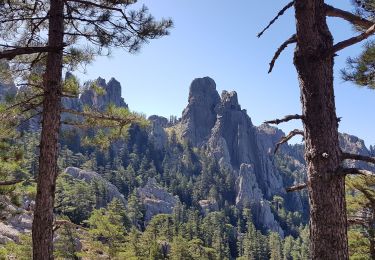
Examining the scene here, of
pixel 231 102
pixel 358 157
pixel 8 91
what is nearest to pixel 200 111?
pixel 231 102

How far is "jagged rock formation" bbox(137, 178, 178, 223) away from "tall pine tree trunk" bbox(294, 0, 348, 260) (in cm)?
8400

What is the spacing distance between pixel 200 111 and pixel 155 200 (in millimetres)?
66577

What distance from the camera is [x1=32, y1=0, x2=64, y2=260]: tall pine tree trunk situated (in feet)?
19.5

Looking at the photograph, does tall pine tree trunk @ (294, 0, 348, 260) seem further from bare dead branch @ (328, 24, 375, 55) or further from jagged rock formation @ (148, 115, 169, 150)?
jagged rock formation @ (148, 115, 169, 150)

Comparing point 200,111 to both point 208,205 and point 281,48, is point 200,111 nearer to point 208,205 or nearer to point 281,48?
point 208,205

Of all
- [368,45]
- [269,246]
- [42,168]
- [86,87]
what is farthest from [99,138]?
[269,246]

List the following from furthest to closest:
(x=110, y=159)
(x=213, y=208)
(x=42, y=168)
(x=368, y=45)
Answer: (x=110, y=159), (x=213, y=208), (x=42, y=168), (x=368, y=45)

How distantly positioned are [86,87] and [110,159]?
11807 cm

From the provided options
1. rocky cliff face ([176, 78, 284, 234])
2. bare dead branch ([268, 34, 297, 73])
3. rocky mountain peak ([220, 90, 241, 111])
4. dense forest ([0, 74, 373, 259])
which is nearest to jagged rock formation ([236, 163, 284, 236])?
dense forest ([0, 74, 373, 259])

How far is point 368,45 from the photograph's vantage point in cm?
546

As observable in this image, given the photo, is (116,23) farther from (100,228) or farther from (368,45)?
(100,228)

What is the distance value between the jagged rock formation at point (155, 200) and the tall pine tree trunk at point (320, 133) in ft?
276

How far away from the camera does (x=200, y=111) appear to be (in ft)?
506

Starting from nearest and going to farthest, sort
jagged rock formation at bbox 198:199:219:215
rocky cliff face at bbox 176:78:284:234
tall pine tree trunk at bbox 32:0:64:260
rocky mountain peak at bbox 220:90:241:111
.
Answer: tall pine tree trunk at bbox 32:0:64:260 < jagged rock formation at bbox 198:199:219:215 < rocky cliff face at bbox 176:78:284:234 < rocky mountain peak at bbox 220:90:241:111
